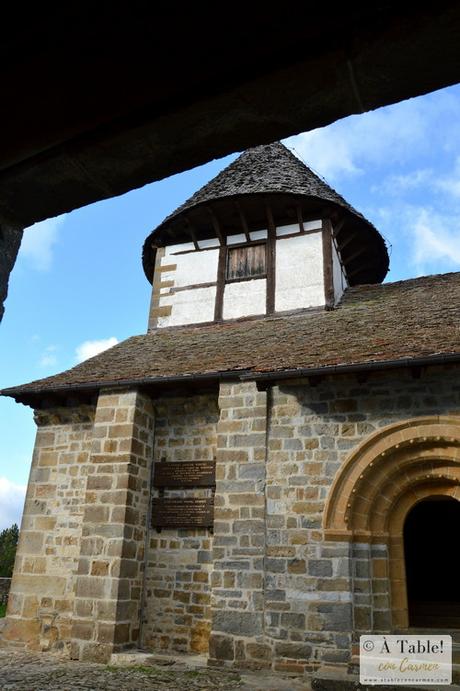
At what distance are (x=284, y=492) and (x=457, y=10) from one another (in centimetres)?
614

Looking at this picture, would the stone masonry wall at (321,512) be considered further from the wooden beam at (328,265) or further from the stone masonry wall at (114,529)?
the wooden beam at (328,265)

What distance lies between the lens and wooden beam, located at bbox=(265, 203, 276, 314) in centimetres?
997

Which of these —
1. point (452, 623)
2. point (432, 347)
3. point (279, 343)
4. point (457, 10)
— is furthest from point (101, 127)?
point (452, 623)

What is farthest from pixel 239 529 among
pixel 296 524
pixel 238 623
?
pixel 238 623

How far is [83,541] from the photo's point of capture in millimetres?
7430

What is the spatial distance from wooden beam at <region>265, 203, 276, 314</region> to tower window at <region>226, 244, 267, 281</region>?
0.35 feet

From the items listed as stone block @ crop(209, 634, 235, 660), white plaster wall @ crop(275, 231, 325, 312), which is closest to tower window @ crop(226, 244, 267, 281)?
white plaster wall @ crop(275, 231, 325, 312)

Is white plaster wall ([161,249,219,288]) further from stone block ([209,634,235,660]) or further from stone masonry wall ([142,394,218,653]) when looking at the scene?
stone block ([209,634,235,660])

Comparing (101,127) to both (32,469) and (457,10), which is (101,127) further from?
(32,469)

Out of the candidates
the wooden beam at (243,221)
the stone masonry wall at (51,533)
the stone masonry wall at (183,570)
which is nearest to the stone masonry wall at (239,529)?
the stone masonry wall at (183,570)

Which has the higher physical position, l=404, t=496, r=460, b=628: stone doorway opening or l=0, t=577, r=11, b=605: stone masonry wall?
l=404, t=496, r=460, b=628: stone doorway opening

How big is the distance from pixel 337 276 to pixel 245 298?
1805 millimetres

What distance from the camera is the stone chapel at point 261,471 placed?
250 inches

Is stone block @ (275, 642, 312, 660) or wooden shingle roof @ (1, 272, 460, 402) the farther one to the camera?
wooden shingle roof @ (1, 272, 460, 402)
